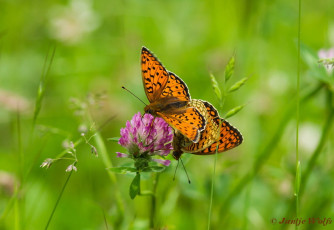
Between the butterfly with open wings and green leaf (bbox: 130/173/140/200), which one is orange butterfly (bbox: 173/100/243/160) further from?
green leaf (bbox: 130/173/140/200)

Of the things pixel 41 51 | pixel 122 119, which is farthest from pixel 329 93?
pixel 41 51

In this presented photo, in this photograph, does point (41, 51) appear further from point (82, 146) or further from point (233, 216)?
point (233, 216)

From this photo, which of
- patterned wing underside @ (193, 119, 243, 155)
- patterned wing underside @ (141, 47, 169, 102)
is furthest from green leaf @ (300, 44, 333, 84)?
patterned wing underside @ (141, 47, 169, 102)

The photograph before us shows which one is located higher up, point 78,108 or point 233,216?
point 78,108

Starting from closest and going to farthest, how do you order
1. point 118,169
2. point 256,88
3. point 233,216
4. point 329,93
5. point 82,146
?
point 118,169, point 329,93, point 233,216, point 82,146, point 256,88

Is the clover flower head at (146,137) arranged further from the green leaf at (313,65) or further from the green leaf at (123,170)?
the green leaf at (313,65)

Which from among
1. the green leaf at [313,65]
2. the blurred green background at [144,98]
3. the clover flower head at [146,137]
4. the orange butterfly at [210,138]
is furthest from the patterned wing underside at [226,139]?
the green leaf at [313,65]

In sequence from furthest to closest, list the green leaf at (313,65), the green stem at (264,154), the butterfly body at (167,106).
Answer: the green stem at (264,154) < the green leaf at (313,65) < the butterfly body at (167,106)

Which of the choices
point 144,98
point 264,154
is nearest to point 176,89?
point 264,154
